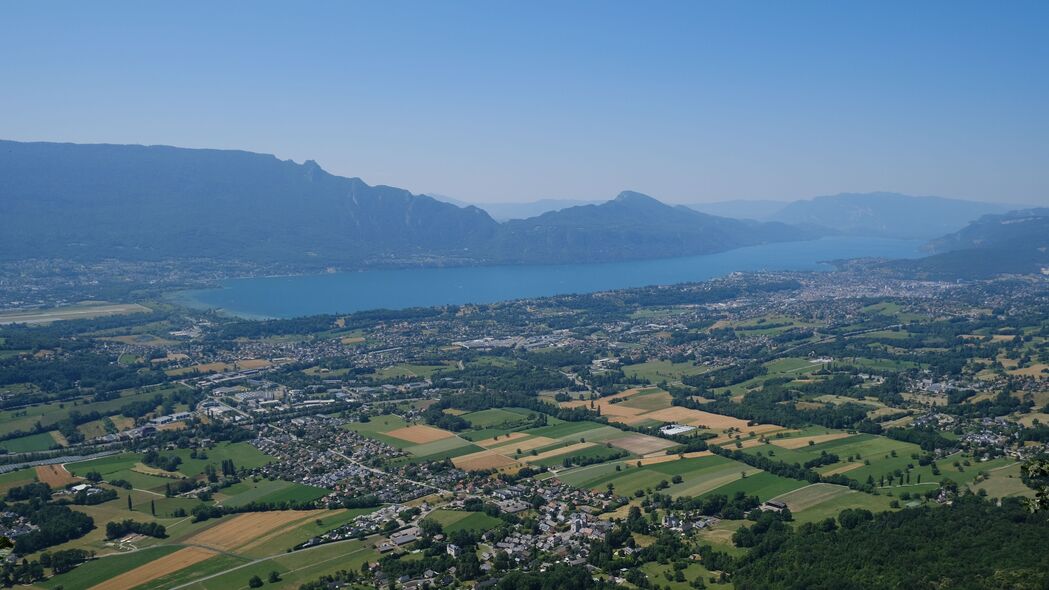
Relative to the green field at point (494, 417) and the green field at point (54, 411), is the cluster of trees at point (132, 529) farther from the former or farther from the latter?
the green field at point (494, 417)

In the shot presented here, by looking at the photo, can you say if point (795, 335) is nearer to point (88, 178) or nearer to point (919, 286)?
point (919, 286)

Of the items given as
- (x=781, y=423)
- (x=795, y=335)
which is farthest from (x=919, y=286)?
(x=781, y=423)

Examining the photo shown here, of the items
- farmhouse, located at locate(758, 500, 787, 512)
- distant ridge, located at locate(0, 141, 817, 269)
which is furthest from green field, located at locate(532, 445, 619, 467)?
distant ridge, located at locate(0, 141, 817, 269)

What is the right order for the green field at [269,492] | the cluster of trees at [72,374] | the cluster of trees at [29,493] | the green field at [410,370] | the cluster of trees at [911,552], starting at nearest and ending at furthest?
1. the cluster of trees at [911,552]
2. the green field at [269,492]
3. the cluster of trees at [29,493]
4. the cluster of trees at [72,374]
5. the green field at [410,370]

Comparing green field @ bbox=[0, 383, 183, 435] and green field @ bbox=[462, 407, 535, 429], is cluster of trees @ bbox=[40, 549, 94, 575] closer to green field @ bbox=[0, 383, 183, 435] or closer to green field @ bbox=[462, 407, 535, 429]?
green field @ bbox=[0, 383, 183, 435]

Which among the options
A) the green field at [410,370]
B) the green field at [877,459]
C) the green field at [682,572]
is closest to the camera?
the green field at [682,572]

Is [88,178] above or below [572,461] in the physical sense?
above

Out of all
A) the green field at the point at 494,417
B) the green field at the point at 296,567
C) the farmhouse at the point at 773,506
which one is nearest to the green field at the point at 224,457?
the green field at the point at 494,417
